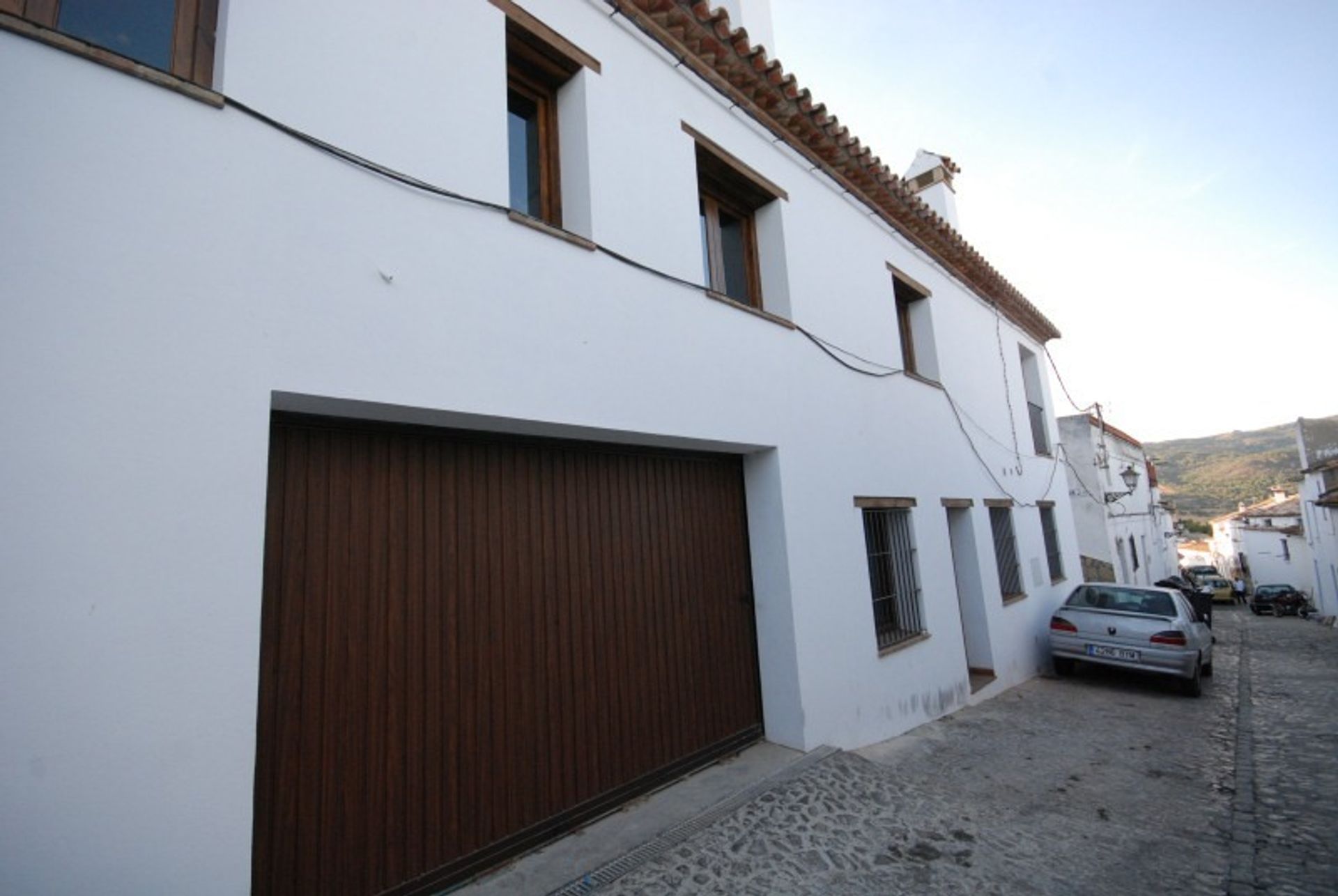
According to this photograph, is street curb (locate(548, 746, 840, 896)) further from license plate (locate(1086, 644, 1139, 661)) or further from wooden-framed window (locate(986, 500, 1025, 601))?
license plate (locate(1086, 644, 1139, 661))

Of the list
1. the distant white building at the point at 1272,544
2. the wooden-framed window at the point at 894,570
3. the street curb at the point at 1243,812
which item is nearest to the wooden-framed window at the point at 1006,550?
the street curb at the point at 1243,812

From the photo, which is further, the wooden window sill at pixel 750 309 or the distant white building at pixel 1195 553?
the distant white building at pixel 1195 553

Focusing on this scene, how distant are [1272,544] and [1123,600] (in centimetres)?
3379

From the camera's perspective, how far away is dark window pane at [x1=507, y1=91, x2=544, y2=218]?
3.75 meters

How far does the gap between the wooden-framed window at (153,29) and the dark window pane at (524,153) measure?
153 centimetres

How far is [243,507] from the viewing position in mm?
2180

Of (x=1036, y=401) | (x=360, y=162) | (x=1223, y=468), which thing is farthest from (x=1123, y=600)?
(x=1223, y=468)

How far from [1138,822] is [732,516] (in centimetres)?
341

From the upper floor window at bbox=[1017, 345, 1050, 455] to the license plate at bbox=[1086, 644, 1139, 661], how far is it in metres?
3.85

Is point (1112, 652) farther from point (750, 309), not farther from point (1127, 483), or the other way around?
point (1127, 483)

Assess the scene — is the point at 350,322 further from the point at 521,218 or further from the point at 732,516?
the point at 732,516

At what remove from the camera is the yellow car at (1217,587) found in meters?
27.6

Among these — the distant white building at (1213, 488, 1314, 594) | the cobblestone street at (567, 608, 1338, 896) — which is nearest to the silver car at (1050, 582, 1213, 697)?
the cobblestone street at (567, 608, 1338, 896)

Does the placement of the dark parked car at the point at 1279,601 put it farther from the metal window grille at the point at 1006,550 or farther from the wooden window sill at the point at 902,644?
the wooden window sill at the point at 902,644
